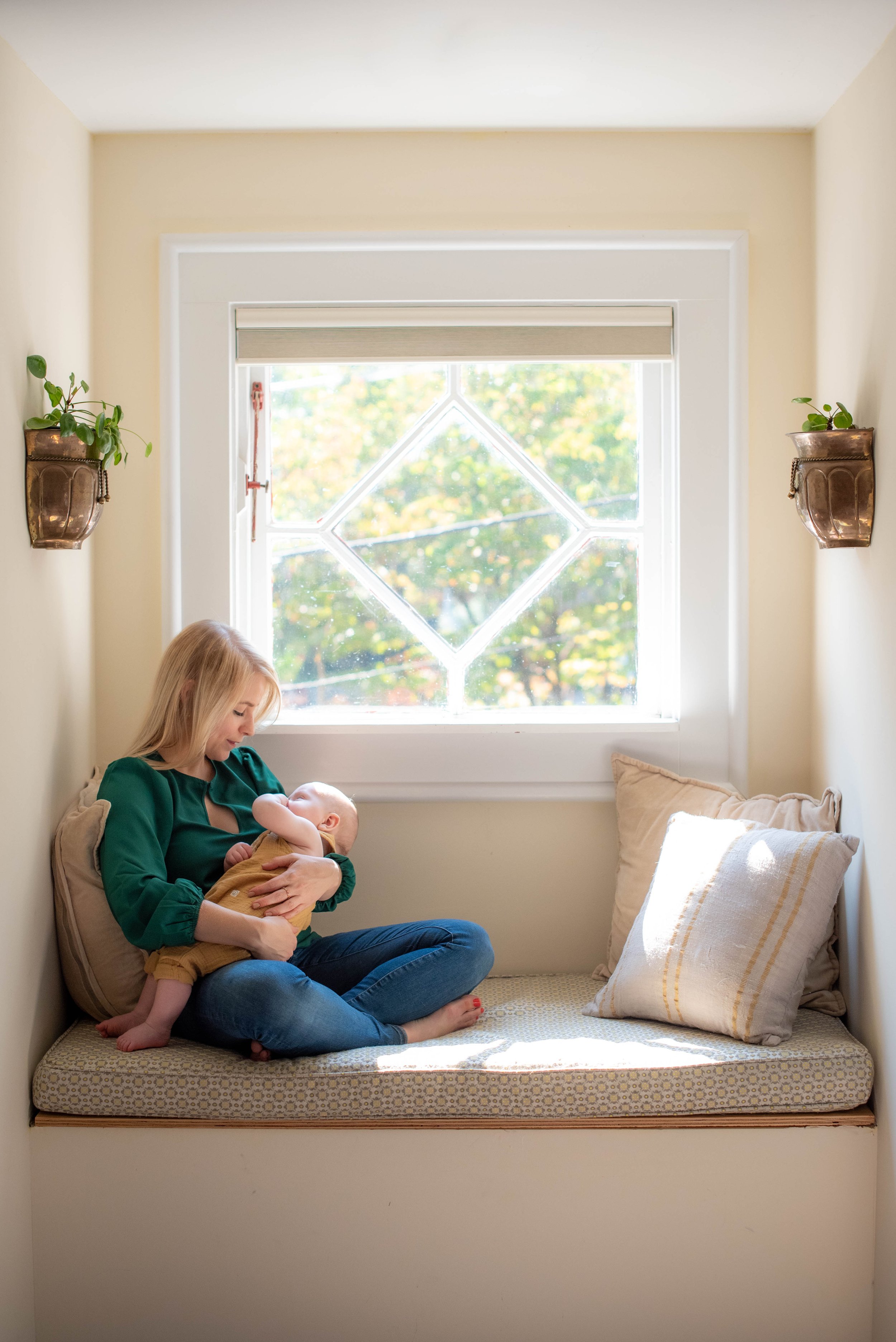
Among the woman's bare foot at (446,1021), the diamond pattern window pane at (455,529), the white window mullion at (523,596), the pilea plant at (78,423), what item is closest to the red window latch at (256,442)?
the diamond pattern window pane at (455,529)

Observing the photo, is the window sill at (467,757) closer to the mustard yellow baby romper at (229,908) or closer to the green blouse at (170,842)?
the green blouse at (170,842)

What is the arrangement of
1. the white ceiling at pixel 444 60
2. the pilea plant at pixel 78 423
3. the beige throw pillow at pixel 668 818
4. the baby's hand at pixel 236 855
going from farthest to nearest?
the beige throw pillow at pixel 668 818 → the baby's hand at pixel 236 855 → the pilea plant at pixel 78 423 → the white ceiling at pixel 444 60

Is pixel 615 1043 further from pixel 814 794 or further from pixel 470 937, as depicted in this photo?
pixel 814 794

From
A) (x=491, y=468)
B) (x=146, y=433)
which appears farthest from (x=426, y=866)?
(x=146, y=433)

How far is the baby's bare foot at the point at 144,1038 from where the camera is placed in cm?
196

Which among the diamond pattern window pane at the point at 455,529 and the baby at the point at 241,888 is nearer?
the baby at the point at 241,888

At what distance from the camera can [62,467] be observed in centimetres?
200

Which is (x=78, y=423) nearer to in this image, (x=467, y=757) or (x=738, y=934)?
(x=467, y=757)

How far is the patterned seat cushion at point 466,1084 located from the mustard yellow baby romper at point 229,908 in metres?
0.17

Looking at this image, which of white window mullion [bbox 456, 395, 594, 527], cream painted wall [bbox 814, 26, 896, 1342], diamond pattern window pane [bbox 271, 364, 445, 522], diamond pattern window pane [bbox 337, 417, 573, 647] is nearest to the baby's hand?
diamond pattern window pane [bbox 337, 417, 573, 647]

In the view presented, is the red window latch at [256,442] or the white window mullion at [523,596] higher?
the red window latch at [256,442]

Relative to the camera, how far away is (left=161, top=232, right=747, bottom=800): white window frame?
2.43m

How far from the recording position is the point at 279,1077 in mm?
1884

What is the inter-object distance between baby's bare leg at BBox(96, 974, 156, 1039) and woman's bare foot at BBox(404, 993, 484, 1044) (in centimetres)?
53
